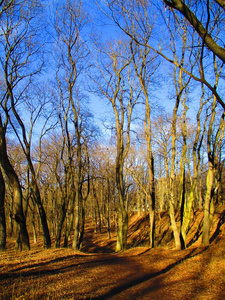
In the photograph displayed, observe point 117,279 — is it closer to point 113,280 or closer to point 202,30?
point 113,280

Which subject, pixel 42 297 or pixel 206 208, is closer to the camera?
pixel 42 297

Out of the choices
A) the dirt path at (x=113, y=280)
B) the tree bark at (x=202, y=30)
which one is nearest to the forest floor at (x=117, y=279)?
the dirt path at (x=113, y=280)

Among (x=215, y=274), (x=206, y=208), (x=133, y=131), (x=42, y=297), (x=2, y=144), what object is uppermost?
(x=133, y=131)

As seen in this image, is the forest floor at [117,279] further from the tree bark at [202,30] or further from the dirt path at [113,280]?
the tree bark at [202,30]

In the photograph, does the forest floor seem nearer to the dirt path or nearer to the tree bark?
the dirt path

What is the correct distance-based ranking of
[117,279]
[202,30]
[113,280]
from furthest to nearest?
[117,279], [113,280], [202,30]

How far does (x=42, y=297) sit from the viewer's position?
3.85m

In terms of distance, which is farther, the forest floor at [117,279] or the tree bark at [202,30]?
the forest floor at [117,279]

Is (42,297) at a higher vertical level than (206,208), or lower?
lower

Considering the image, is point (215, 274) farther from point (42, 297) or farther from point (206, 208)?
point (206, 208)

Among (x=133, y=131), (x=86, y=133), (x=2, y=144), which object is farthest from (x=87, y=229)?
(x=2, y=144)

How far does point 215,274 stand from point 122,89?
11.5 m

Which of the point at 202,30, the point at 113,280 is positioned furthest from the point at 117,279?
the point at 202,30

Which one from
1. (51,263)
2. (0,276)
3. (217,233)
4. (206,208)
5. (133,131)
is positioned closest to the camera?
(0,276)
